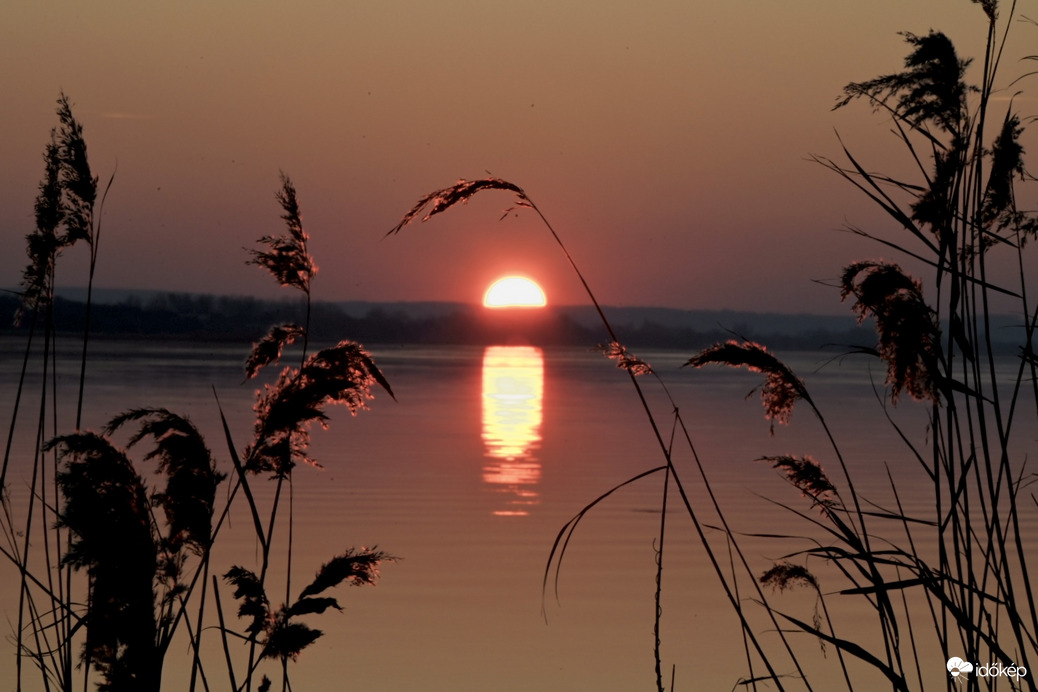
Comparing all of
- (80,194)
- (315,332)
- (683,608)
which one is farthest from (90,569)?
(315,332)

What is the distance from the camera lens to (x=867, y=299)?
318cm

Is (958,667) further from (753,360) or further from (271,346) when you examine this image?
(271,346)

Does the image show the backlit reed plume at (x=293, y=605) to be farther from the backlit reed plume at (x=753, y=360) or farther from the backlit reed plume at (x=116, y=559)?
the backlit reed plume at (x=753, y=360)

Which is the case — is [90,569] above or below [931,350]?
below

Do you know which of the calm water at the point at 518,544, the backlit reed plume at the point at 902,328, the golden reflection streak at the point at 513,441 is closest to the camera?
the backlit reed plume at the point at 902,328

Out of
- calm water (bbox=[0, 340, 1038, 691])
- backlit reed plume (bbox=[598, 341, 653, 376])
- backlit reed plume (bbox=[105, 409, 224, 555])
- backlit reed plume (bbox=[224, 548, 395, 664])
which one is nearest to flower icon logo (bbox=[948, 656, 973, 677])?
calm water (bbox=[0, 340, 1038, 691])

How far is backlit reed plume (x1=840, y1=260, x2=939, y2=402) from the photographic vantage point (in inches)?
122

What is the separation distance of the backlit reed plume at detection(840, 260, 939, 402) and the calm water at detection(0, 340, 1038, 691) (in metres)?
0.46

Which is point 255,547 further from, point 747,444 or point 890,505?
point 747,444

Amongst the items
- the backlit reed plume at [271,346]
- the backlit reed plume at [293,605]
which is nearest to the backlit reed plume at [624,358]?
the backlit reed plume at [293,605]

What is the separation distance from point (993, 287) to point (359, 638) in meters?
4.81

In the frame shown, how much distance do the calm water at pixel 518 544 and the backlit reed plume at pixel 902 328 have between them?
1.52 feet

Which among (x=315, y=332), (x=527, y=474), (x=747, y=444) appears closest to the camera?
(x=527, y=474)

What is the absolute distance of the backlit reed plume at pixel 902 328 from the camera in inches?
122
